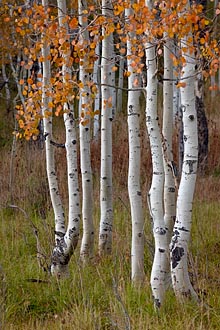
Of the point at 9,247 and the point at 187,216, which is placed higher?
the point at 187,216

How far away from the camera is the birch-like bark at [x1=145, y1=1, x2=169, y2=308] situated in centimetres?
440

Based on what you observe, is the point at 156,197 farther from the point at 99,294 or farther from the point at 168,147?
the point at 99,294

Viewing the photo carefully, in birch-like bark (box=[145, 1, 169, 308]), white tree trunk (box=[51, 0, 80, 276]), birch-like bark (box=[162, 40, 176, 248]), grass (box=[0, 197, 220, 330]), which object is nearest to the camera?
grass (box=[0, 197, 220, 330])

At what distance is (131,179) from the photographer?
5.12 meters

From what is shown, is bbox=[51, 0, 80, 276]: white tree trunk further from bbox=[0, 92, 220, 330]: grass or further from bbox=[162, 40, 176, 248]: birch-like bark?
bbox=[162, 40, 176, 248]: birch-like bark

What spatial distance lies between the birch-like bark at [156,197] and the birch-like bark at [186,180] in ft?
0.39

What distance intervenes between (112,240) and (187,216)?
228cm

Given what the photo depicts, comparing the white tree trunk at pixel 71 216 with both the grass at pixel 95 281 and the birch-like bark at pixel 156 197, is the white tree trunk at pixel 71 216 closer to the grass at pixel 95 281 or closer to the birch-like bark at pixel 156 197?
the grass at pixel 95 281

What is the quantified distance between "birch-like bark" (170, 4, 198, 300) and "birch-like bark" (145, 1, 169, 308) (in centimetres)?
12

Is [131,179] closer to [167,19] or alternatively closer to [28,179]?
[167,19]

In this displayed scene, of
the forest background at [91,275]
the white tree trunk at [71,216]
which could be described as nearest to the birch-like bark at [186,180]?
the forest background at [91,275]

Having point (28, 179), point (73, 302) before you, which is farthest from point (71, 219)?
point (28, 179)

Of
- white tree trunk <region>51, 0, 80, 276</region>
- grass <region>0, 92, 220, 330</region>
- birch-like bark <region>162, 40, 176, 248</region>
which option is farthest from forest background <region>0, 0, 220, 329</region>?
birch-like bark <region>162, 40, 176, 248</region>

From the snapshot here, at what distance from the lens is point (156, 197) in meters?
4.43
